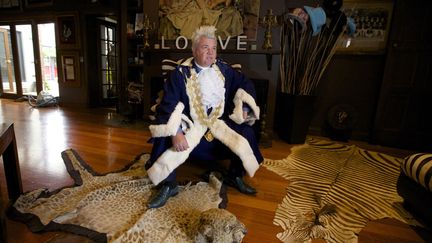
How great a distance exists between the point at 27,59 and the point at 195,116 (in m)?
5.57

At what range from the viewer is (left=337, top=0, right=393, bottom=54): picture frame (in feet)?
8.59

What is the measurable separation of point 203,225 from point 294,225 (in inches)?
20.6

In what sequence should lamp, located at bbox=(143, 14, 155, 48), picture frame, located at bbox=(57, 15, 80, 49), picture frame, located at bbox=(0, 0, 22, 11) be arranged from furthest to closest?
picture frame, located at bbox=(0, 0, 22, 11), picture frame, located at bbox=(57, 15, 80, 49), lamp, located at bbox=(143, 14, 155, 48)

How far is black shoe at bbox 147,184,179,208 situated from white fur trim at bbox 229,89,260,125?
55 centimetres

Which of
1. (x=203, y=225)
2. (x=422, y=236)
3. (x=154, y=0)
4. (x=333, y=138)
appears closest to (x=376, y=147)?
(x=333, y=138)

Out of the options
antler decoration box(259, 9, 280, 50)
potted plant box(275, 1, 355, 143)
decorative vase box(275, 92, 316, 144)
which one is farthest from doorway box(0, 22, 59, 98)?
decorative vase box(275, 92, 316, 144)

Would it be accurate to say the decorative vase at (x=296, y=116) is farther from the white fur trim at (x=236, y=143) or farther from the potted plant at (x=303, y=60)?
the white fur trim at (x=236, y=143)

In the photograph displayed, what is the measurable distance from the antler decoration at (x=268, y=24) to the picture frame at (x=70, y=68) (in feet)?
11.5

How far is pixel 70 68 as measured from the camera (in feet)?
14.1

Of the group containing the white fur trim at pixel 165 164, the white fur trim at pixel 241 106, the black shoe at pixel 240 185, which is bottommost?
the black shoe at pixel 240 185

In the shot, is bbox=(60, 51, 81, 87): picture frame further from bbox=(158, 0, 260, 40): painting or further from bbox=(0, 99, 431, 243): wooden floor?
bbox=(158, 0, 260, 40): painting

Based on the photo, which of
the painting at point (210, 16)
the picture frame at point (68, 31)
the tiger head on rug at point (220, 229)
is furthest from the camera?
the picture frame at point (68, 31)

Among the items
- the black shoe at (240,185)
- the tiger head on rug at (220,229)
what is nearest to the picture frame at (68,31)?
the black shoe at (240,185)

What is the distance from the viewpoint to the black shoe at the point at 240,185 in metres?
1.48
